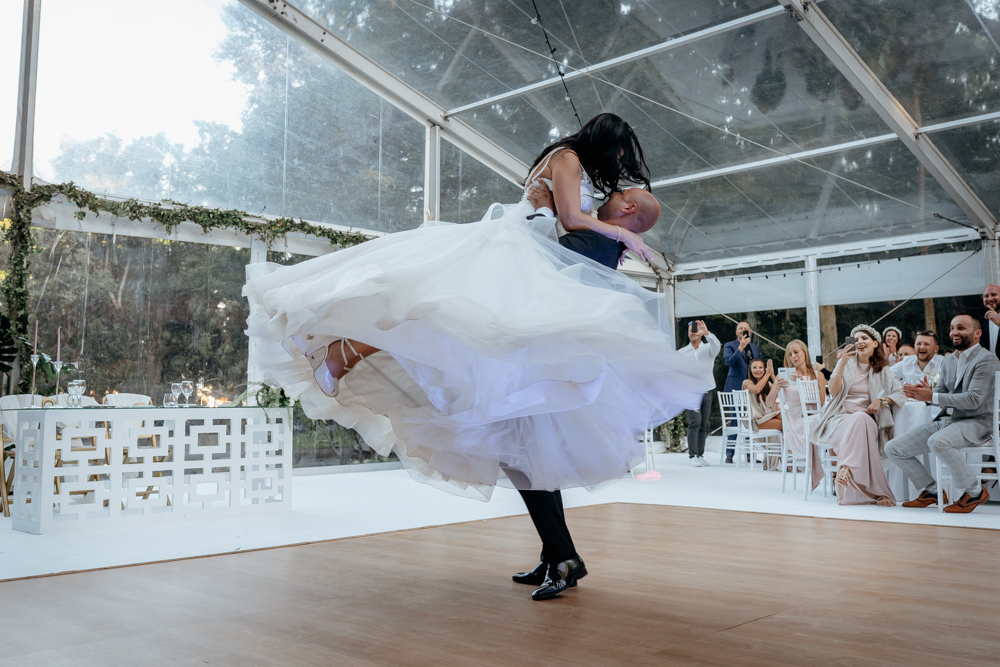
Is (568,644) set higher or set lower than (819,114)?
lower

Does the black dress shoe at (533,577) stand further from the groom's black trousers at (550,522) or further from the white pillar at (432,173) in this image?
the white pillar at (432,173)

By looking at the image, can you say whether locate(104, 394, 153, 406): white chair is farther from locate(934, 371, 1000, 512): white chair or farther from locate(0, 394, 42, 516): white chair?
locate(934, 371, 1000, 512): white chair

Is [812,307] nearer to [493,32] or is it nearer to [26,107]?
[493,32]

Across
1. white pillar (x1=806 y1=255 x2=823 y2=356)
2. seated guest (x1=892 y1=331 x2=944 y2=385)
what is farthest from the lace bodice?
white pillar (x1=806 y1=255 x2=823 y2=356)

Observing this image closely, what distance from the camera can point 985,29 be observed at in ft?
20.7

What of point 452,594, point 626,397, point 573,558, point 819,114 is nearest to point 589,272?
point 626,397

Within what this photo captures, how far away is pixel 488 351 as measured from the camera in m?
1.83

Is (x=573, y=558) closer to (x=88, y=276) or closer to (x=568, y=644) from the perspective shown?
(x=568, y=644)

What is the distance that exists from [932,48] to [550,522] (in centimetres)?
624

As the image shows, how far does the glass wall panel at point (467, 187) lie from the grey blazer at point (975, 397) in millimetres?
5427

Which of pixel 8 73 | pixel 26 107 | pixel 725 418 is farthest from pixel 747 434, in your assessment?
pixel 8 73

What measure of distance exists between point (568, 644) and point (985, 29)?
261 inches

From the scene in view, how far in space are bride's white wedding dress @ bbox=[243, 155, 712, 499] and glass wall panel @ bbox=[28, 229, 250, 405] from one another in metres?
4.80

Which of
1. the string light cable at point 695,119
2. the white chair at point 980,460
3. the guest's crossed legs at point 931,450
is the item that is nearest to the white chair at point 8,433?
the string light cable at point 695,119
